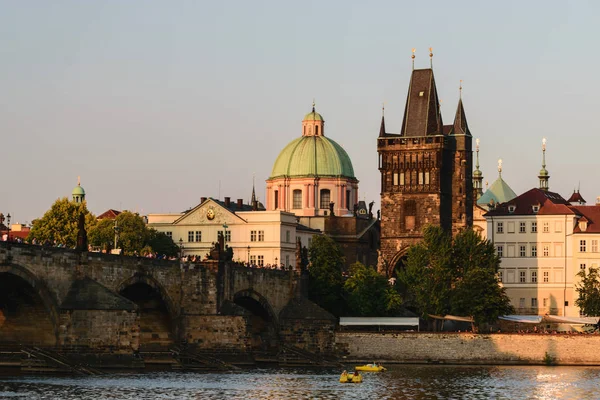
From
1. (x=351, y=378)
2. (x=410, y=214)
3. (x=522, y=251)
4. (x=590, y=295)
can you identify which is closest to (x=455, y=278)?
(x=590, y=295)

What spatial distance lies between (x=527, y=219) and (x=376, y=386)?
245 ft

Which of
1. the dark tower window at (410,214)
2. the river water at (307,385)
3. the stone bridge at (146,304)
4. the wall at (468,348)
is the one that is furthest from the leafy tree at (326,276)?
the river water at (307,385)

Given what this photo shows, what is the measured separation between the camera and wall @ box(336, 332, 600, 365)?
13912 centimetres

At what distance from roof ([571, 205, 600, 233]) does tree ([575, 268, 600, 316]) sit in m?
15.5

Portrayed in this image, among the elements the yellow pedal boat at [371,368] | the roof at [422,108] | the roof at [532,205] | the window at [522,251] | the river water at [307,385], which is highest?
the roof at [422,108]

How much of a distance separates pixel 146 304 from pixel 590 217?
6872 centimetres

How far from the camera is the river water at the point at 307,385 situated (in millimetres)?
96375

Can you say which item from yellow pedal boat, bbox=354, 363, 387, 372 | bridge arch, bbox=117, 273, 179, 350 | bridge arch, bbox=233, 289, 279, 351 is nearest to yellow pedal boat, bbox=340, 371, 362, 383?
yellow pedal boat, bbox=354, 363, 387, 372

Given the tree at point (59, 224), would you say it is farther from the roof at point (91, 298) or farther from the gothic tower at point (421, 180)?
the roof at point (91, 298)

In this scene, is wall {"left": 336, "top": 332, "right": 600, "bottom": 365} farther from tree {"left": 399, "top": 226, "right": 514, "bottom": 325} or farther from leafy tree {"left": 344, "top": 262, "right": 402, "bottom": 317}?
leafy tree {"left": 344, "top": 262, "right": 402, "bottom": 317}

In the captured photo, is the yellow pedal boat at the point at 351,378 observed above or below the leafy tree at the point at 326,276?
below

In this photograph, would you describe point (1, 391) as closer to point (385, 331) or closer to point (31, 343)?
point (31, 343)

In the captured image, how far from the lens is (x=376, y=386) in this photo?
110000 mm

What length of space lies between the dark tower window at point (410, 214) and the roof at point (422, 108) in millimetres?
7599
